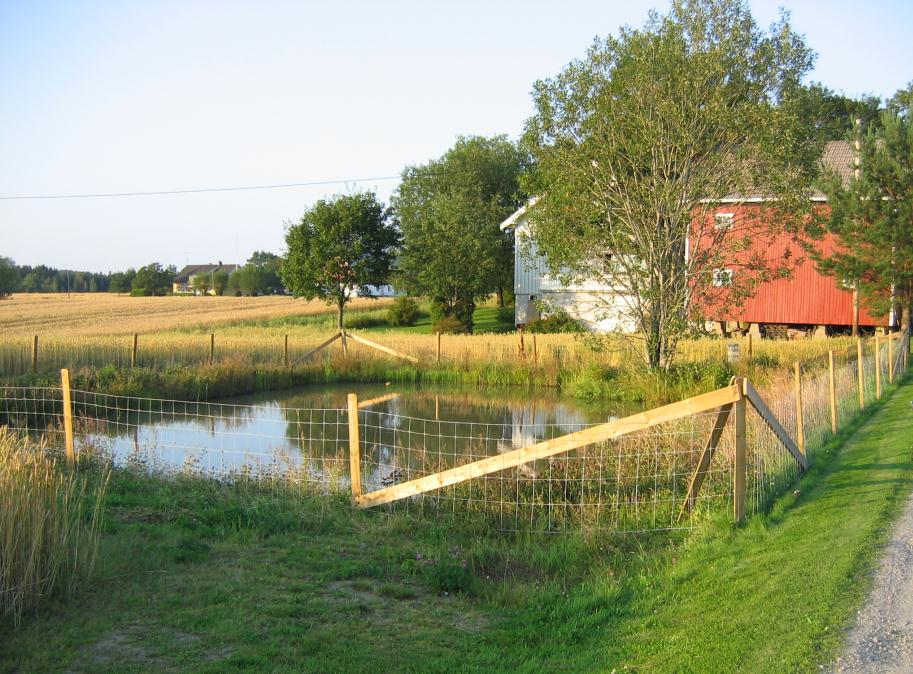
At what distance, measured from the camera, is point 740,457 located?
766 centimetres

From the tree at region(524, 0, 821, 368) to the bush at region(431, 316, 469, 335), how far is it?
63.0 ft

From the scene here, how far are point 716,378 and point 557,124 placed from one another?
7120 mm

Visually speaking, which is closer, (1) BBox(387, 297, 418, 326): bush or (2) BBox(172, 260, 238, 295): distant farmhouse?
(1) BBox(387, 297, 418, 326): bush

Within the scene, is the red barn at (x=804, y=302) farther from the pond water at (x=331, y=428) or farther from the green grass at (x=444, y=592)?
the green grass at (x=444, y=592)

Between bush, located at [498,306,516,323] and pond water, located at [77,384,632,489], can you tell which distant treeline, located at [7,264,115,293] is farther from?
pond water, located at [77,384,632,489]

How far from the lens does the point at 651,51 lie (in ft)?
60.9

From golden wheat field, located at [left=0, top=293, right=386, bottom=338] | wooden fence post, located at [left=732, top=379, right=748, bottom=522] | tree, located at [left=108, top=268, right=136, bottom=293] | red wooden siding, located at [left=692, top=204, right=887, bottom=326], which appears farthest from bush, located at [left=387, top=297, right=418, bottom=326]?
tree, located at [left=108, top=268, right=136, bottom=293]

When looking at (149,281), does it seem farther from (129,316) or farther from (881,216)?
(881,216)

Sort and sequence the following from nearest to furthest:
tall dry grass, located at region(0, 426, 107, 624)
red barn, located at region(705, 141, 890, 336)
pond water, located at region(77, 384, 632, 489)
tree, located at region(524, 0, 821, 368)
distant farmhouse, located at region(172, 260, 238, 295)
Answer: tall dry grass, located at region(0, 426, 107, 624) < pond water, located at region(77, 384, 632, 489) < tree, located at region(524, 0, 821, 368) < red barn, located at region(705, 141, 890, 336) < distant farmhouse, located at region(172, 260, 238, 295)

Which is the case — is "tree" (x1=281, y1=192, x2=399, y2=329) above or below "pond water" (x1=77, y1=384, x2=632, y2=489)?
→ above

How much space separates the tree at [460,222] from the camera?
42125 millimetres

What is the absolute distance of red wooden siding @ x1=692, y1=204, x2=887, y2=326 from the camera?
2995 cm

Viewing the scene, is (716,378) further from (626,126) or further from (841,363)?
(626,126)

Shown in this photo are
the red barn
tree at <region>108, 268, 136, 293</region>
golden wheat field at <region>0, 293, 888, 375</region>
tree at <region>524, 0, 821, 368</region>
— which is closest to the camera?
tree at <region>524, 0, 821, 368</region>
